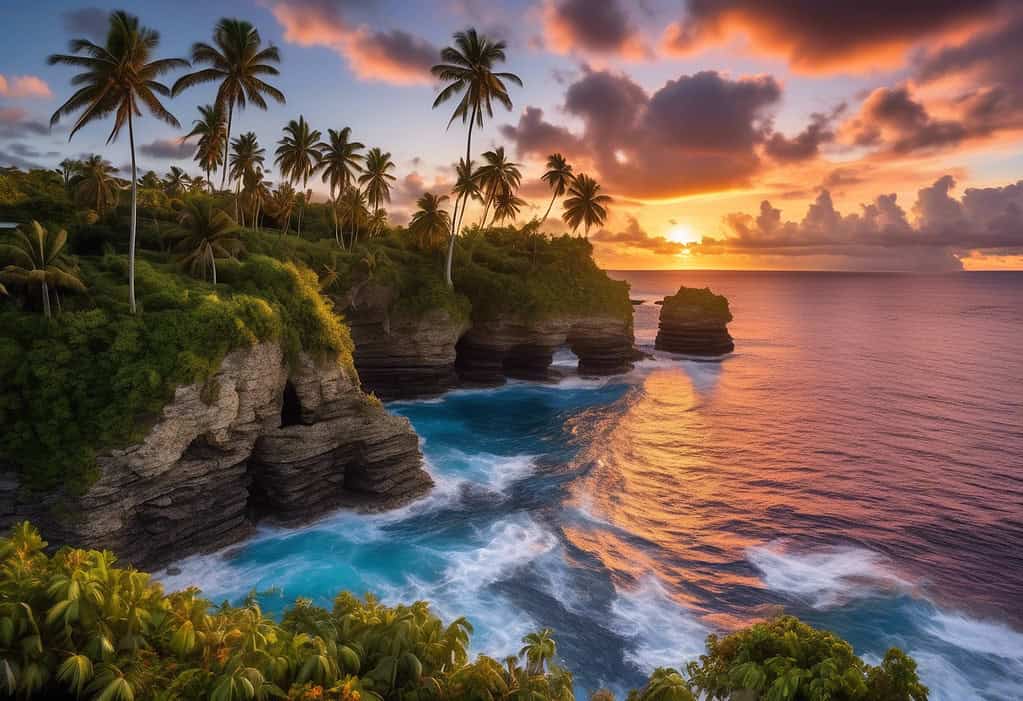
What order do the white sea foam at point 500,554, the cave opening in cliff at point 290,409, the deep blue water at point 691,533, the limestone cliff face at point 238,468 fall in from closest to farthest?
the limestone cliff face at point 238,468, the deep blue water at point 691,533, the white sea foam at point 500,554, the cave opening in cliff at point 290,409

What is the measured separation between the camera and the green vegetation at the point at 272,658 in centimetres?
912

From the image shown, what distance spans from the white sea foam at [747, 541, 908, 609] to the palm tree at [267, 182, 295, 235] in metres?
50.2

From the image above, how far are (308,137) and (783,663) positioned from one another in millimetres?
52215

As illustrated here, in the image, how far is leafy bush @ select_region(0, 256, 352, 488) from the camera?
20.5 m

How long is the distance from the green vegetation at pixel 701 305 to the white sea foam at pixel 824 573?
58.9 metres

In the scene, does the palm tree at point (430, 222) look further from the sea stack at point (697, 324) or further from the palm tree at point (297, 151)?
the sea stack at point (697, 324)

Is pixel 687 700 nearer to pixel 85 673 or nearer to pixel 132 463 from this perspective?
pixel 85 673

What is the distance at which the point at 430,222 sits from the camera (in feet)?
183

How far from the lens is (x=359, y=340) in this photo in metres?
51.1

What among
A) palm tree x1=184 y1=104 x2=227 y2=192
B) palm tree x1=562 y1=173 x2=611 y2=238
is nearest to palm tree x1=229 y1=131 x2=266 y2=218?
palm tree x1=184 y1=104 x2=227 y2=192

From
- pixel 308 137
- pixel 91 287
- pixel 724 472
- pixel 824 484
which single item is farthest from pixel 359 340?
pixel 824 484

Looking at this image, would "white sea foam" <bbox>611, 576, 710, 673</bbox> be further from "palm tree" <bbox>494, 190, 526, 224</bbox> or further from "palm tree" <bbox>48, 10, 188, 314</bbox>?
"palm tree" <bbox>494, 190, 526, 224</bbox>

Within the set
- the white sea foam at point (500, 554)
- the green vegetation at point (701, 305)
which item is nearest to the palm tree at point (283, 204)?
the white sea foam at point (500, 554)

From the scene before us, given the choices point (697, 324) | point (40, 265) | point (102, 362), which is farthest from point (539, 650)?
point (697, 324)
